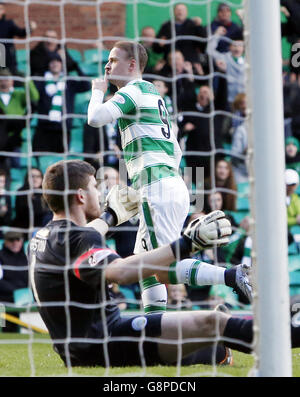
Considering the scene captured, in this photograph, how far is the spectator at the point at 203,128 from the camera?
24.9 ft

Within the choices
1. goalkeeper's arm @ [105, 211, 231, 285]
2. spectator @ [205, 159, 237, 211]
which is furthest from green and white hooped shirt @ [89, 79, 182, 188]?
spectator @ [205, 159, 237, 211]

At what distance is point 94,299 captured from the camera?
421 centimetres

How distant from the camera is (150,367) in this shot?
440cm

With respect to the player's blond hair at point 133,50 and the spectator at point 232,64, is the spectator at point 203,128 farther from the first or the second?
the player's blond hair at point 133,50

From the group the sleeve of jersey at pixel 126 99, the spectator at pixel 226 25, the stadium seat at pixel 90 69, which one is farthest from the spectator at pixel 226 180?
the sleeve of jersey at pixel 126 99

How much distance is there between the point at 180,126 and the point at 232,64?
807 mm

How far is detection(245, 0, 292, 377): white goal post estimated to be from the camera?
12.0ft

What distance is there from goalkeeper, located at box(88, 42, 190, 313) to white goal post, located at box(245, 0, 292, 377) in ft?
5.23

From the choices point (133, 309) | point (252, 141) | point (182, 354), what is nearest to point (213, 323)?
point (182, 354)

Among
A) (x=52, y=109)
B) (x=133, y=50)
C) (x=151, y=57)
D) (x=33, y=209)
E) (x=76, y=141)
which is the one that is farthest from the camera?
(x=151, y=57)

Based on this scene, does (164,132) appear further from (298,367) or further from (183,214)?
(298,367)

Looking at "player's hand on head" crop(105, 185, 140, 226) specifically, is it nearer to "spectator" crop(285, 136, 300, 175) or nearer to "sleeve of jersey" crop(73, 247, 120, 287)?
"sleeve of jersey" crop(73, 247, 120, 287)

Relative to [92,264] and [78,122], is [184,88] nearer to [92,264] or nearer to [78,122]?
[78,122]

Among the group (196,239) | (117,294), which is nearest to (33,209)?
(117,294)
